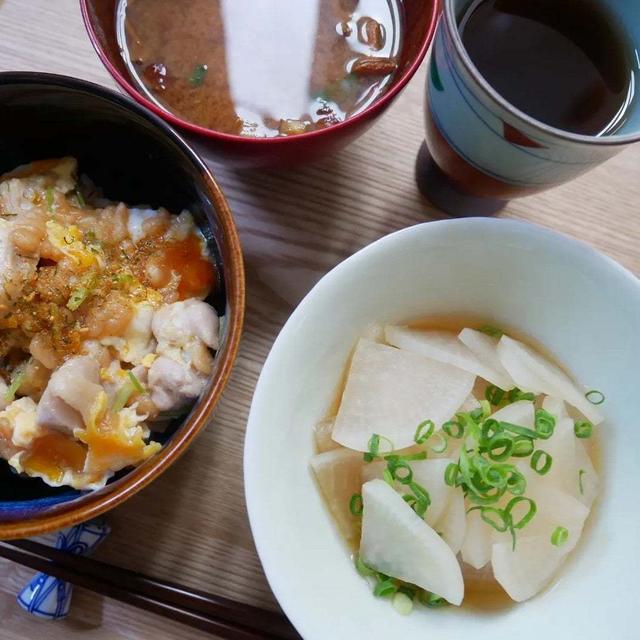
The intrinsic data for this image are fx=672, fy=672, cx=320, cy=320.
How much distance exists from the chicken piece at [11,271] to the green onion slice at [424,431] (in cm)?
59

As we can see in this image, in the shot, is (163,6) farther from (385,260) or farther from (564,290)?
(564,290)

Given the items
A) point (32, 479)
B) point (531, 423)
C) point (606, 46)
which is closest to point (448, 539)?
point (531, 423)

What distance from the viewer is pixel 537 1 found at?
41.1 inches

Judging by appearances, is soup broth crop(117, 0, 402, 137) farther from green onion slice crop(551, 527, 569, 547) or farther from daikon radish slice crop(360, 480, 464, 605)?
green onion slice crop(551, 527, 569, 547)

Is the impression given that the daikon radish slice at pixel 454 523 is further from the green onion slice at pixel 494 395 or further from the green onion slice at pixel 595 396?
the green onion slice at pixel 595 396

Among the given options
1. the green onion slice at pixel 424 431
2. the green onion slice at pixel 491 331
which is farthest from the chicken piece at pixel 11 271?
the green onion slice at pixel 491 331

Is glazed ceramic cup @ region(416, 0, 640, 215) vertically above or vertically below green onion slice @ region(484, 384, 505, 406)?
above

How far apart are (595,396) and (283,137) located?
24.3 inches

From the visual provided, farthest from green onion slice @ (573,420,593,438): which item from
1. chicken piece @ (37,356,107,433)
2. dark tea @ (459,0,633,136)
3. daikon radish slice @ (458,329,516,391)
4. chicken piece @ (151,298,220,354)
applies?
chicken piece @ (37,356,107,433)

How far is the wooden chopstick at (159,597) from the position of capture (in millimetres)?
1051

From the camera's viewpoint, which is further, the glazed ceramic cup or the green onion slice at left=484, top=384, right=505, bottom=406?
the green onion slice at left=484, top=384, right=505, bottom=406

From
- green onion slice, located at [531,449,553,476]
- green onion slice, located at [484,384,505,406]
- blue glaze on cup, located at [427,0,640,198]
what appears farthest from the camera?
green onion slice, located at [484,384,505,406]

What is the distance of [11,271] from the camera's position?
3.04 feet

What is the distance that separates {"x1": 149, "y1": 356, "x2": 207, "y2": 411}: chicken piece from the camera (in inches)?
37.1
